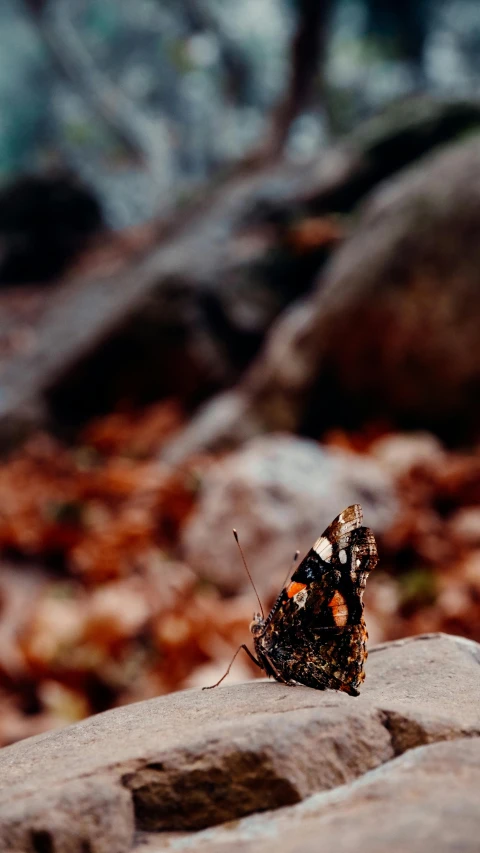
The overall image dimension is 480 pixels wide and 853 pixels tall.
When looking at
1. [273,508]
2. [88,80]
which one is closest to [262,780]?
[273,508]

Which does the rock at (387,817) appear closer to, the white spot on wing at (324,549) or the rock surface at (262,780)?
the rock surface at (262,780)

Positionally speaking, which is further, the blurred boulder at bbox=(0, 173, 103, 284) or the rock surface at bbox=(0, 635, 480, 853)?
the blurred boulder at bbox=(0, 173, 103, 284)

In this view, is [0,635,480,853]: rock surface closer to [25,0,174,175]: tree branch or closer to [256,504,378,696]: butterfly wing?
[256,504,378,696]: butterfly wing

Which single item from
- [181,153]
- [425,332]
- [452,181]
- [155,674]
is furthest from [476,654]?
[181,153]

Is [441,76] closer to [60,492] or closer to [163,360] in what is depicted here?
[163,360]

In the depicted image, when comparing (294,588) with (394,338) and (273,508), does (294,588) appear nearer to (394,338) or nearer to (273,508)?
(273,508)

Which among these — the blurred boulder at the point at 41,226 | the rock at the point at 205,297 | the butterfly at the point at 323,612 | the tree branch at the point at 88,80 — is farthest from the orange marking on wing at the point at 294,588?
the tree branch at the point at 88,80

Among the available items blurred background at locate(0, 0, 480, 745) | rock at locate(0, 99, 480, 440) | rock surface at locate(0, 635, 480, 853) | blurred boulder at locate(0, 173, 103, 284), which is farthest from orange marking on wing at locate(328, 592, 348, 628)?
blurred boulder at locate(0, 173, 103, 284)
